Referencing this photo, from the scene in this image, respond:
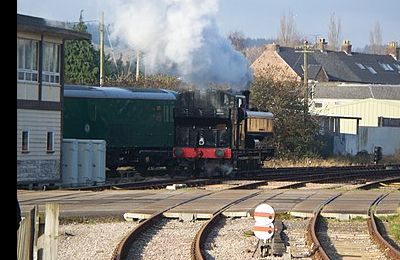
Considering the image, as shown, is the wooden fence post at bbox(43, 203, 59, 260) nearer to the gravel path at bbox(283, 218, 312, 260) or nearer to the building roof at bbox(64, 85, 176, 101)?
the gravel path at bbox(283, 218, 312, 260)

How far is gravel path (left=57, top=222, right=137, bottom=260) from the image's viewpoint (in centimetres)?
1302

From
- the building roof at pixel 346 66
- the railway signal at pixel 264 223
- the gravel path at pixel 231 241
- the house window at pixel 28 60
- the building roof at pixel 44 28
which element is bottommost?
the gravel path at pixel 231 241

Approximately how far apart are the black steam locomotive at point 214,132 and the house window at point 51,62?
17.2 feet

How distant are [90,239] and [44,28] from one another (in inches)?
535

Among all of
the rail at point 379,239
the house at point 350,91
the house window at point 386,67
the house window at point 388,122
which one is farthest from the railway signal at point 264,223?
the house window at point 386,67

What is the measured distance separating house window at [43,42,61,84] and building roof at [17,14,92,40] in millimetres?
492

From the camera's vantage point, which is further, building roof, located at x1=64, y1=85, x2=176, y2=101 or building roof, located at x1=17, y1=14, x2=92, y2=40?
building roof, located at x1=64, y1=85, x2=176, y2=101

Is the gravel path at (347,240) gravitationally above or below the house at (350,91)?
below

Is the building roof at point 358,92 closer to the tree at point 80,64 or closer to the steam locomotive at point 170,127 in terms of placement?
the tree at point 80,64

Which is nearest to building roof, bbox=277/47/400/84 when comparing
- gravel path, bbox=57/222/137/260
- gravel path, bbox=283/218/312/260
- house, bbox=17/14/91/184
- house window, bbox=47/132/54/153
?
house, bbox=17/14/91/184

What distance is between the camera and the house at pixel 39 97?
26688mm

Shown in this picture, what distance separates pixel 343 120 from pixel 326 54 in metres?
34.7
